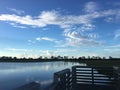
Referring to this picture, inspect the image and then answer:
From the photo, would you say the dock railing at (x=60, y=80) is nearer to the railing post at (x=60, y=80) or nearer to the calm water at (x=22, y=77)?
the railing post at (x=60, y=80)

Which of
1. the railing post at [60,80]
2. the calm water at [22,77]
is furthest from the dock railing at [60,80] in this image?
the calm water at [22,77]

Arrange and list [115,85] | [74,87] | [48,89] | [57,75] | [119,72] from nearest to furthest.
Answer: [48,89] < [57,75] < [119,72] < [115,85] < [74,87]

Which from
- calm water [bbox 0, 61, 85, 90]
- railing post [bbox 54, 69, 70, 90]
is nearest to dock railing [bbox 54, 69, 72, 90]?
railing post [bbox 54, 69, 70, 90]

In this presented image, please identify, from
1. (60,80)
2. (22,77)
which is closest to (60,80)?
(60,80)

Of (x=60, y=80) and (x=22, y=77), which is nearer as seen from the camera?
(x=60, y=80)

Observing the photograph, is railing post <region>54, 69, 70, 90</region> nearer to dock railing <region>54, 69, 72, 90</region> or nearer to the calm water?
dock railing <region>54, 69, 72, 90</region>

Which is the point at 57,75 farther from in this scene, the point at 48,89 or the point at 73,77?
the point at 73,77

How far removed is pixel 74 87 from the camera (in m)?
12.1

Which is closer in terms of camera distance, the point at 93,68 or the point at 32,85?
the point at 32,85

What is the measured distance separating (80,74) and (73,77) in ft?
1.46

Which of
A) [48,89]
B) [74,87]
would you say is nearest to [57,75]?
[48,89]

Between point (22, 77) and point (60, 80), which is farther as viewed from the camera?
point (22, 77)

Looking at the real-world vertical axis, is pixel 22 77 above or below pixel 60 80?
below

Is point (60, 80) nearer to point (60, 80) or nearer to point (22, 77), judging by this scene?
point (60, 80)
